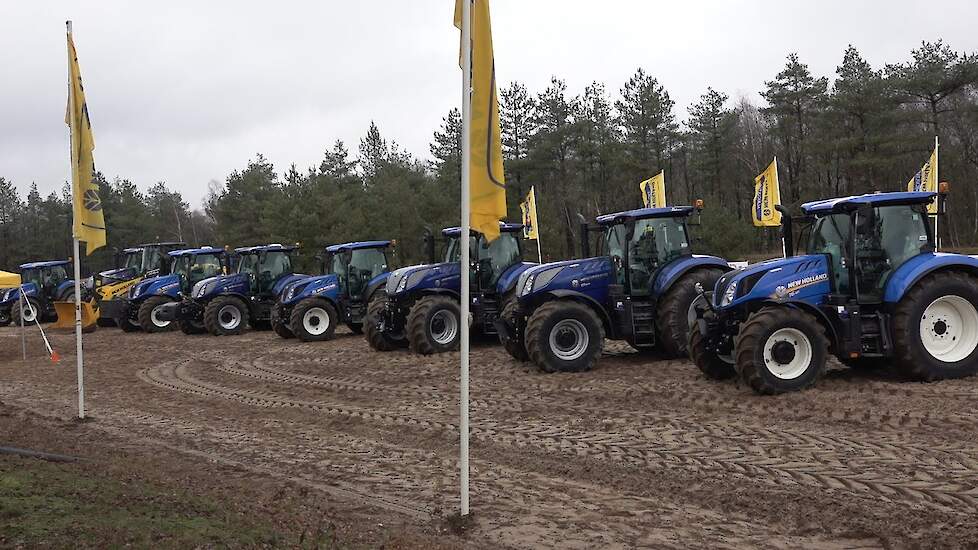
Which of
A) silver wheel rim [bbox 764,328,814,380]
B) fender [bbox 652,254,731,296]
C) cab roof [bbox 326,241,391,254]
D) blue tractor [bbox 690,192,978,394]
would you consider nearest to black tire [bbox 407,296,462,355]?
fender [bbox 652,254,731,296]

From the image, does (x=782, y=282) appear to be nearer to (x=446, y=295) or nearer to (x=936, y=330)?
(x=936, y=330)

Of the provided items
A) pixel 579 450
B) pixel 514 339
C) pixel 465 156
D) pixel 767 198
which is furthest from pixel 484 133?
pixel 767 198

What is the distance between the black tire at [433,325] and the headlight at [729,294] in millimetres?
5780

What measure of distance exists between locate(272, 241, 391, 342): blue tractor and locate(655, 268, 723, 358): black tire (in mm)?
7805

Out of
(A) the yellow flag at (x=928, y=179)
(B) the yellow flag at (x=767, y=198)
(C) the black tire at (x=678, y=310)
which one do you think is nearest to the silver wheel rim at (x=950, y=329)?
(C) the black tire at (x=678, y=310)

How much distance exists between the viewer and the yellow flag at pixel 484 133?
16.9ft

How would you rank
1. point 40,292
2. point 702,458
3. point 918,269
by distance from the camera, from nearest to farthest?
point 702,458, point 918,269, point 40,292

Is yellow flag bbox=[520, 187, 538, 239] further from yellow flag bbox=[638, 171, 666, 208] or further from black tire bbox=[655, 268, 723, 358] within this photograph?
black tire bbox=[655, 268, 723, 358]

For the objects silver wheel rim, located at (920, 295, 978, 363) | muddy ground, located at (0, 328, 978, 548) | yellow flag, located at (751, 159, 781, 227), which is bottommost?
muddy ground, located at (0, 328, 978, 548)

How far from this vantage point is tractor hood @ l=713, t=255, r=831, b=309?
29.1ft

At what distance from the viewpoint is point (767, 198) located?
18.5 meters

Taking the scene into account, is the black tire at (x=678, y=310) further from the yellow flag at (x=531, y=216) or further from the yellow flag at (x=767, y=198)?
the yellow flag at (x=531, y=216)

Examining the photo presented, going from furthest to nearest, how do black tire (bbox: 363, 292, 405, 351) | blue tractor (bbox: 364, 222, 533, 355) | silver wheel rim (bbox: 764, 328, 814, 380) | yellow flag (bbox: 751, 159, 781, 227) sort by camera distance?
yellow flag (bbox: 751, 159, 781, 227) < black tire (bbox: 363, 292, 405, 351) < blue tractor (bbox: 364, 222, 533, 355) < silver wheel rim (bbox: 764, 328, 814, 380)

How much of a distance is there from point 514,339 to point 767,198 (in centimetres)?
944
